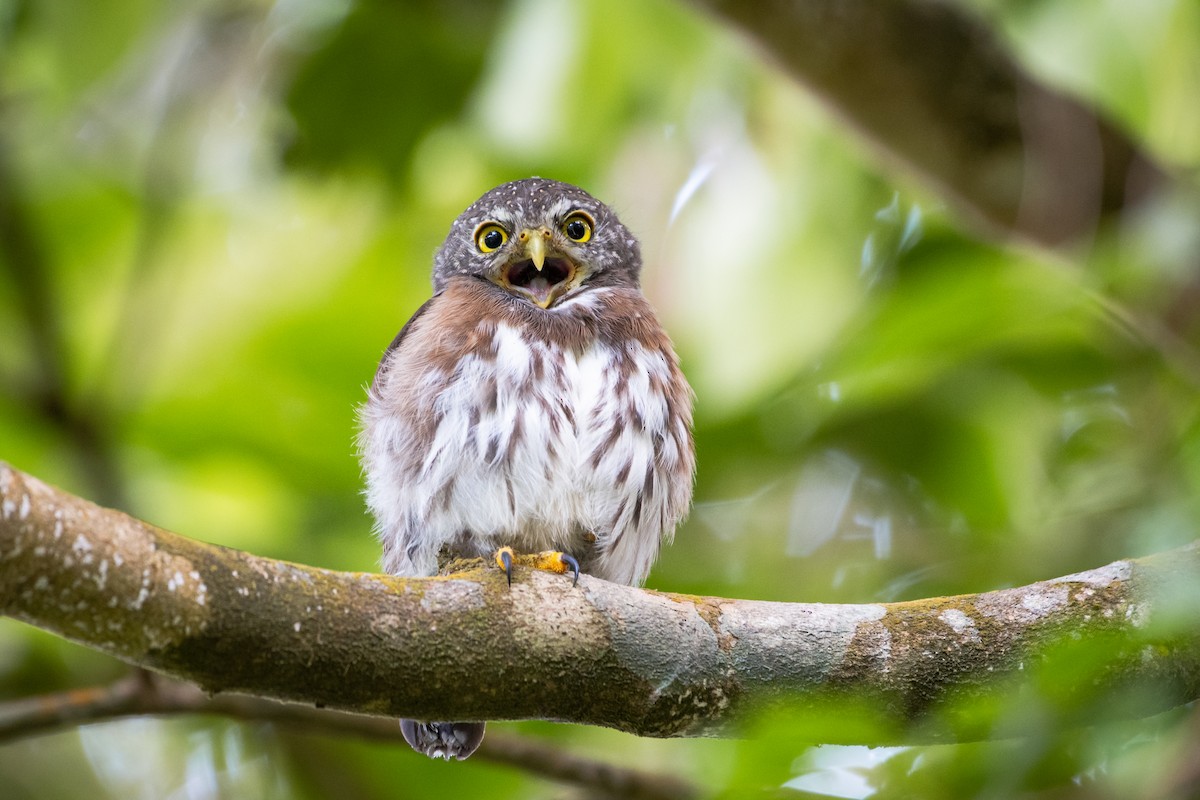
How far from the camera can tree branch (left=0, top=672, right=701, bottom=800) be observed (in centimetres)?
365

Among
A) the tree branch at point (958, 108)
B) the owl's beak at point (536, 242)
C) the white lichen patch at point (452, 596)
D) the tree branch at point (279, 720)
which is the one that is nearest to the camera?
the white lichen patch at point (452, 596)

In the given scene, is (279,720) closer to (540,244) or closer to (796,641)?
(540,244)

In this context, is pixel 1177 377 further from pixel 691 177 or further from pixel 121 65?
pixel 121 65

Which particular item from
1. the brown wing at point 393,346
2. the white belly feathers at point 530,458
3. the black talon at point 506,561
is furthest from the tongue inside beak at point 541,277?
the black talon at point 506,561

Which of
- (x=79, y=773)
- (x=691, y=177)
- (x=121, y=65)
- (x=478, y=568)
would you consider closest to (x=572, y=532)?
(x=478, y=568)

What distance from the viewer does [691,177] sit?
5.90 meters

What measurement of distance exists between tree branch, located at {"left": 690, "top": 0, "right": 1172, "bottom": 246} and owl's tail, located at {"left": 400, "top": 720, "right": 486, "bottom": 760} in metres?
2.76

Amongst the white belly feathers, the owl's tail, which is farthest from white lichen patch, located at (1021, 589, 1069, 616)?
the owl's tail

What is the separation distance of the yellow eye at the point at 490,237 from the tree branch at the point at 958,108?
1290 millimetres

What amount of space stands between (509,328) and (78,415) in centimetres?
153

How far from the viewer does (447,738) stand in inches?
134

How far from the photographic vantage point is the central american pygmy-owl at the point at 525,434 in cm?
350

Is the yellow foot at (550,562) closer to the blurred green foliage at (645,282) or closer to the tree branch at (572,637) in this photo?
the tree branch at (572,637)

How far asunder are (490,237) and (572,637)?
2001mm
